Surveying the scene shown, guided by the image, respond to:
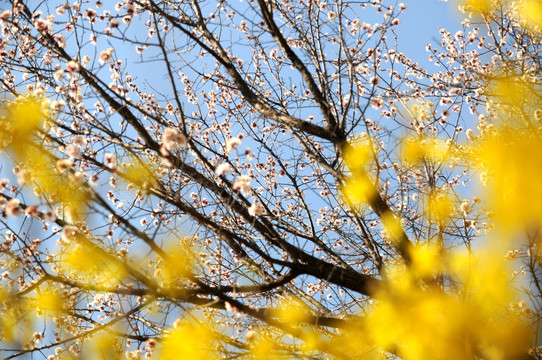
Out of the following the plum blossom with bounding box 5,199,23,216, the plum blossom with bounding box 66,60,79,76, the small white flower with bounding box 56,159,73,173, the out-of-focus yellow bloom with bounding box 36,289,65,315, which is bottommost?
the out-of-focus yellow bloom with bounding box 36,289,65,315

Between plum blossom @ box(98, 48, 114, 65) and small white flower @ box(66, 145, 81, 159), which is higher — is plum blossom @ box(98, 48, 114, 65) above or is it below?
above

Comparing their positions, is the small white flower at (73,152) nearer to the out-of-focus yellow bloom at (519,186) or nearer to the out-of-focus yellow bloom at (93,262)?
the out-of-focus yellow bloom at (93,262)

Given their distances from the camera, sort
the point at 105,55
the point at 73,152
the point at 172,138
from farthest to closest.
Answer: the point at 105,55
the point at 73,152
the point at 172,138

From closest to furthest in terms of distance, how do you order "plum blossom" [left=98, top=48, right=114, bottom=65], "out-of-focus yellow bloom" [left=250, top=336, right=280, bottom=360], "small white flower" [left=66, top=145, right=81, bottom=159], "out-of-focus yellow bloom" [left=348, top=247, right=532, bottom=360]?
"out-of-focus yellow bloom" [left=348, top=247, right=532, bottom=360] → "out-of-focus yellow bloom" [left=250, top=336, right=280, bottom=360] → "small white flower" [left=66, top=145, right=81, bottom=159] → "plum blossom" [left=98, top=48, right=114, bottom=65]

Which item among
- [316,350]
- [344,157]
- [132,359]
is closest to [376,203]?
[344,157]

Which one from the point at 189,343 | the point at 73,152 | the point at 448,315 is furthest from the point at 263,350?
the point at 73,152

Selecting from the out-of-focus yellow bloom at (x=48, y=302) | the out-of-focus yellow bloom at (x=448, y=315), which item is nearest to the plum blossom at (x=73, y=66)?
the out-of-focus yellow bloom at (x=48, y=302)

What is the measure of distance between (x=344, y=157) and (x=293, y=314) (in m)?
1.52

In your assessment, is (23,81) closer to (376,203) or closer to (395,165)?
(376,203)

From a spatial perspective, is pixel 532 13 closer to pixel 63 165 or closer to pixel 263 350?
pixel 263 350

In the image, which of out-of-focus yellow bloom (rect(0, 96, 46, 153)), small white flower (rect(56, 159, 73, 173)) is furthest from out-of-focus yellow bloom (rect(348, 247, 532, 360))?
out-of-focus yellow bloom (rect(0, 96, 46, 153))

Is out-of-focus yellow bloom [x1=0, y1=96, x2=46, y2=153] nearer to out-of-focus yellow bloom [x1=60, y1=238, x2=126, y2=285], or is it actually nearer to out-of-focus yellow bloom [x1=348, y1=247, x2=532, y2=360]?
out-of-focus yellow bloom [x1=60, y1=238, x2=126, y2=285]

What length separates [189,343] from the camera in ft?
9.98

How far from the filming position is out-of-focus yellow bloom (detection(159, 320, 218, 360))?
2980 mm
